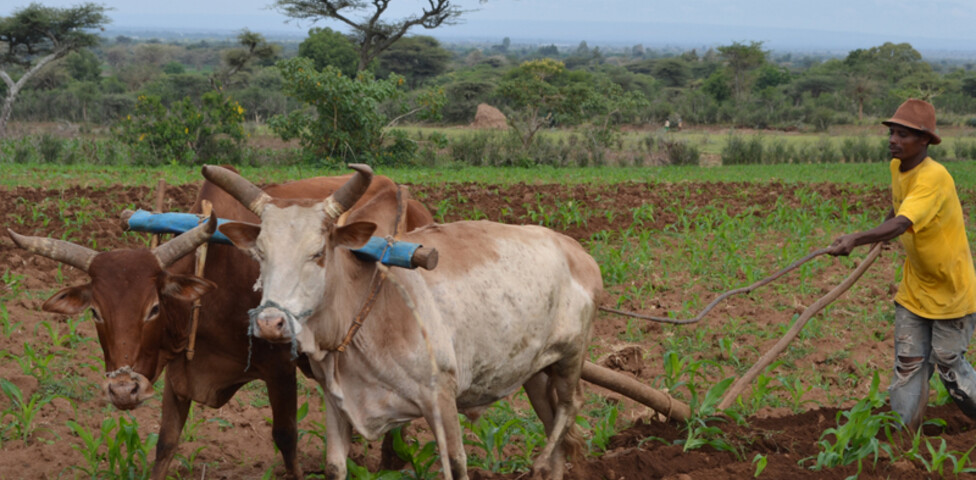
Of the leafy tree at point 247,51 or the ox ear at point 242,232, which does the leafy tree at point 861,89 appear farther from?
the ox ear at point 242,232

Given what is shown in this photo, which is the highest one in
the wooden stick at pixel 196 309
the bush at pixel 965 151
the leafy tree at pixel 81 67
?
the wooden stick at pixel 196 309

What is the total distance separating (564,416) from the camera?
186 inches

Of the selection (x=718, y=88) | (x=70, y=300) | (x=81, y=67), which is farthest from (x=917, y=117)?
(x=81, y=67)

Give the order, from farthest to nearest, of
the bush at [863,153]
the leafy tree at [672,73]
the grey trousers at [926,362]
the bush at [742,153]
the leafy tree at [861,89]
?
the leafy tree at [672,73] → the leafy tree at [861,89] → the bush at [863,153] → the bush at [742,153] → the grey trousers at [926,362]

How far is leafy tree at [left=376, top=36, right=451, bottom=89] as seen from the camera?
2437 inches

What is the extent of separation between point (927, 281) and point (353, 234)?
315cm

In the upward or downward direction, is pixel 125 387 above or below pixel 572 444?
above

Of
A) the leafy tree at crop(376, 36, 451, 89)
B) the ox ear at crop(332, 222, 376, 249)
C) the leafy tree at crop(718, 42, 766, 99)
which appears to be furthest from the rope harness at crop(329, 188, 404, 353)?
the leafy tree at crop(376, 36, 451, 89)

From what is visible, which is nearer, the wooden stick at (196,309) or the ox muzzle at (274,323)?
the ox muzzle at (274,323)

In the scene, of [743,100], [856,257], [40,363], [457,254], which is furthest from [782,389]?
[743,100]

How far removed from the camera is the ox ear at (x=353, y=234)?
11.5 feet

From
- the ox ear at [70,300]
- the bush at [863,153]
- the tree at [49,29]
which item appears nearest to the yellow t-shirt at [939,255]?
the ox ear at [70,300]

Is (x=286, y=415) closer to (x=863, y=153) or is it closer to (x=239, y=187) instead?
(x=239, y=187)

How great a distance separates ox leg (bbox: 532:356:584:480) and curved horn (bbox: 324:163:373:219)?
1605mm
